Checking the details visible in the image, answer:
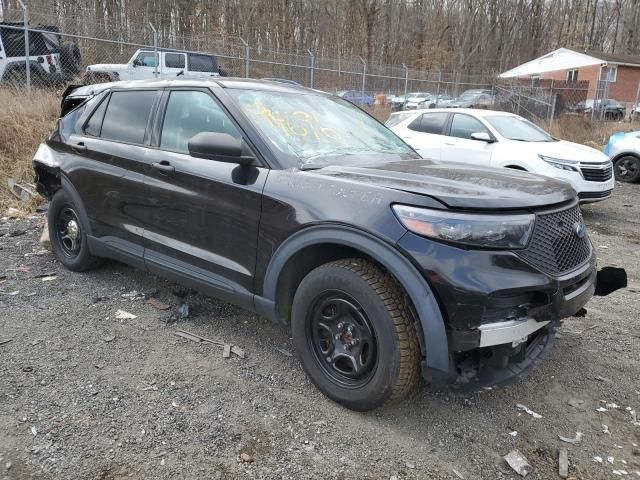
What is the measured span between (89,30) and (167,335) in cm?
1219

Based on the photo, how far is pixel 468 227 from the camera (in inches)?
94.1

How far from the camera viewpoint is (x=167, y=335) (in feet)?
11.9

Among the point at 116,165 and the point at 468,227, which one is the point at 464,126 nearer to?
the point at 116,165

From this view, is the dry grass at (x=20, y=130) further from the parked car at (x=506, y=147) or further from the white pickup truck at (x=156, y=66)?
the parked car at (x=506, y=147)

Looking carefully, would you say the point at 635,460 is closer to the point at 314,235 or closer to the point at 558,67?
the point at 314,235

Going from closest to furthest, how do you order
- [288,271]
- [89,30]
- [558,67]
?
[288,271] → [89,30] → [558,67]

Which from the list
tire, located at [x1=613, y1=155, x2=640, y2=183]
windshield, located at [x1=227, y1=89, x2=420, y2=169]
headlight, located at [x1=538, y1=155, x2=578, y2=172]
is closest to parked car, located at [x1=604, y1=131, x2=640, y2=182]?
tire, located at [x1=613, y1=155, x2=640, y2=183]

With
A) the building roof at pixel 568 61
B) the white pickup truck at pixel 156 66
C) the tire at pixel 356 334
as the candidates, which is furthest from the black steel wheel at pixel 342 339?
the building roof at pixel 568 61

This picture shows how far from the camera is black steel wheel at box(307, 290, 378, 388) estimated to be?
265 centimetres

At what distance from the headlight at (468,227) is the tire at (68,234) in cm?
302

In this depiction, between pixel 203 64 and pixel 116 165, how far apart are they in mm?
11982

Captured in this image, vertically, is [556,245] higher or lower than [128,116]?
lower

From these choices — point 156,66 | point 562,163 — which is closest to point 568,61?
point 156,66

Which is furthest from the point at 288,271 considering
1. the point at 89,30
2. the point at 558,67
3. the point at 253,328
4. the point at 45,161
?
the point at 558,67
